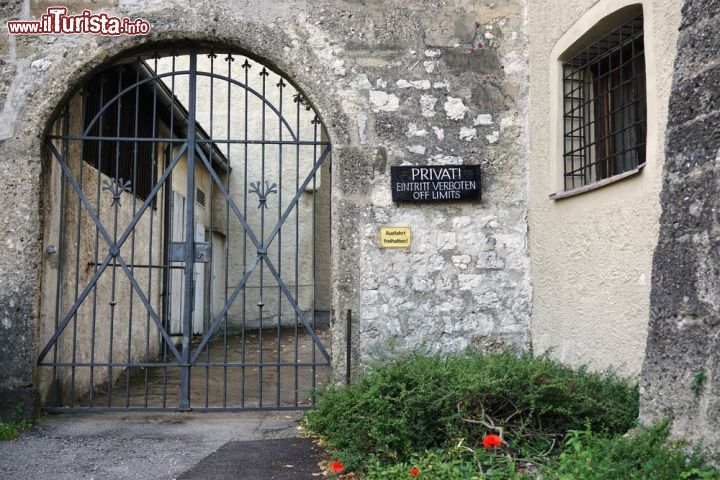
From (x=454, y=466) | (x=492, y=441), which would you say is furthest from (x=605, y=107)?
(x=454, y=466)

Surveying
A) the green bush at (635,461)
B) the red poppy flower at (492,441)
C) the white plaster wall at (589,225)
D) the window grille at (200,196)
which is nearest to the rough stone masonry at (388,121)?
the white plaster wall at (589,225)

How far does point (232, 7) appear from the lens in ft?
18.1

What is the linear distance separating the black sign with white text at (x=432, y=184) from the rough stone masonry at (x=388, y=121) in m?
0.07

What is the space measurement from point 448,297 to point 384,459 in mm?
1795

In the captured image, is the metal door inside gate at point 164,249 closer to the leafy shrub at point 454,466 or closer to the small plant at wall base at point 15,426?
the small plant at wall base at point 15,426

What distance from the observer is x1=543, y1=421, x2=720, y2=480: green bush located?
2854 millimetres

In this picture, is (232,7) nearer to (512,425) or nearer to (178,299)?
(512,425)

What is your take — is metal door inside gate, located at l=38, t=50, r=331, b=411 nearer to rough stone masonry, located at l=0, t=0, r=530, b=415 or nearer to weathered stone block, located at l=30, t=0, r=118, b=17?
rough stone masonry, located at l=0, t=0, r=530, b=415

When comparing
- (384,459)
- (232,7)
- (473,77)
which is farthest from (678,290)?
(232,7)

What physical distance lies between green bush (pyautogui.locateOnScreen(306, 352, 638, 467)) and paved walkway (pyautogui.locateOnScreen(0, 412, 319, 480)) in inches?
17.4

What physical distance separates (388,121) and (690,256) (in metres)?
2.84

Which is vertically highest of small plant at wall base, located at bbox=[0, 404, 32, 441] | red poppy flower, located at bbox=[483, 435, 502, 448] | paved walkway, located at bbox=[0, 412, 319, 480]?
red poppy flower, located at bbox=[483, 435, 502, 448]

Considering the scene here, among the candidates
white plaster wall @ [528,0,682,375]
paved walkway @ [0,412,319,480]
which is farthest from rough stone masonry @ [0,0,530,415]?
paved walkway @ [0,412,319,480]

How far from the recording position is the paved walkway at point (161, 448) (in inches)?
160
